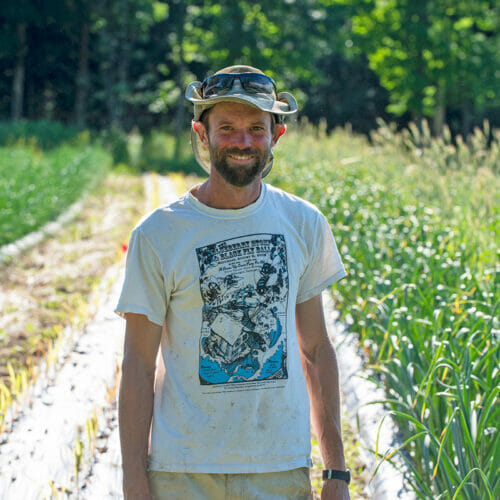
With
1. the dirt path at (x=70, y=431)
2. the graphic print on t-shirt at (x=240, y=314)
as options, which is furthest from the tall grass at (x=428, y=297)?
the dirt path at (x=70, y=431)

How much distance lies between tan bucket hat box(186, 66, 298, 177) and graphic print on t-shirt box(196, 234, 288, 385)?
1.20ft

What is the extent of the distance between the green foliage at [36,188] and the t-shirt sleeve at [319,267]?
21.3 ft

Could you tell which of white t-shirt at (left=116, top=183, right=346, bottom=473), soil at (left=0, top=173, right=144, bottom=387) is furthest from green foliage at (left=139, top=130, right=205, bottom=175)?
white t-shirt at (left=116, top=183, right=346, bottom=473)

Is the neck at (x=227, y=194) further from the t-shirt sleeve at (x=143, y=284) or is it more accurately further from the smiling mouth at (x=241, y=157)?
the t-shirt sleeve at (x=143, y=284)

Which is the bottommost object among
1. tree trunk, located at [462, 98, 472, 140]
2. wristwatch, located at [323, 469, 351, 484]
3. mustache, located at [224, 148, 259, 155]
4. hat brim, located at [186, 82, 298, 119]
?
wristwatch, located at [323, 469, 351, 484]

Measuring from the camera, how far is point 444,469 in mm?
2627

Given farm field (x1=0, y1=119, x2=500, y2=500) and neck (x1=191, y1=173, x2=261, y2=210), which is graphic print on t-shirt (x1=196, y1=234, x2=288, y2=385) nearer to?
neck (x1=191, y1=173, x2=261, y2=210)

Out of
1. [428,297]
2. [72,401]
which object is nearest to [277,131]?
[428,297]

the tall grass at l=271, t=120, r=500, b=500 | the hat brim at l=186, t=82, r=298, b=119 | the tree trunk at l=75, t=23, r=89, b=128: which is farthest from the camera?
the tree trunk at l=75, t=23, r=89, b=128

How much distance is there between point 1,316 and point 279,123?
14.5 feet

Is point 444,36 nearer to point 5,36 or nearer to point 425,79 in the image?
point 425,79

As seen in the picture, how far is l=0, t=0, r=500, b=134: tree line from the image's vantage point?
21234 millimetres

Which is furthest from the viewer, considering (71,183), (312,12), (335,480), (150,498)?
(312,12)

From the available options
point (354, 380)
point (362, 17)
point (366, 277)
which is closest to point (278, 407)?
point (354, 380)
